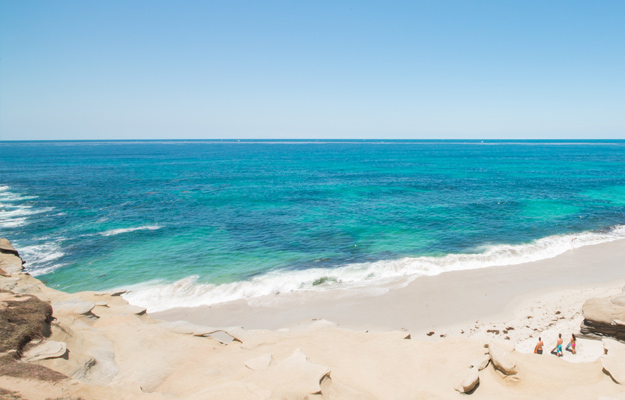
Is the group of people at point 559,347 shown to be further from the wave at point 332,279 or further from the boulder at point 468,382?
the wave at point 332,279

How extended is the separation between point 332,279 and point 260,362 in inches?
488

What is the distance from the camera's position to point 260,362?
11.5m

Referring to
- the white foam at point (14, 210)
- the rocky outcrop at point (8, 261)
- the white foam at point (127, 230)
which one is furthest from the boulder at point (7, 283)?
the white foam at point (14, 210)

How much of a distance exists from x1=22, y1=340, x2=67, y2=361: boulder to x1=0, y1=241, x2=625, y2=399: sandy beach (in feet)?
0.41

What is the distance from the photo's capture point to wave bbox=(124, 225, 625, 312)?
2131 centimetres

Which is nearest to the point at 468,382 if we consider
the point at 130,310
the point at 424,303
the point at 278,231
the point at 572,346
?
the point at 572,346

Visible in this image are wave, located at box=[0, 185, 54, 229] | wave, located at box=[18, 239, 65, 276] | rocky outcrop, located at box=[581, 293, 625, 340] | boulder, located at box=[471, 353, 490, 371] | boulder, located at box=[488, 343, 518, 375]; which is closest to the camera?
boulder, located at box=[488, 343, 518, 375]

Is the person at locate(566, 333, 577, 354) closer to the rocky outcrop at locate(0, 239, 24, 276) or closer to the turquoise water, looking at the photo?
the turquoise water

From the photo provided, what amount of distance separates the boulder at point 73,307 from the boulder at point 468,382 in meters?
16.3

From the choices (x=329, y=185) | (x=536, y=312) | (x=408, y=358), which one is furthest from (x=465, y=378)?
(x=329, y=185)

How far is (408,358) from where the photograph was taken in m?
12.9

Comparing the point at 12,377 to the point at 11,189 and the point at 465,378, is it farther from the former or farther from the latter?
the point at 11,189

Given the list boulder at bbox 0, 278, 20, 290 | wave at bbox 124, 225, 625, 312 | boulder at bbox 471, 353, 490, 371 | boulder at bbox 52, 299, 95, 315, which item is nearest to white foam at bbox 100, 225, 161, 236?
wave at bbox 124, 225, 625, 312

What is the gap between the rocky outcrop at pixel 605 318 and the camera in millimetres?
14594
